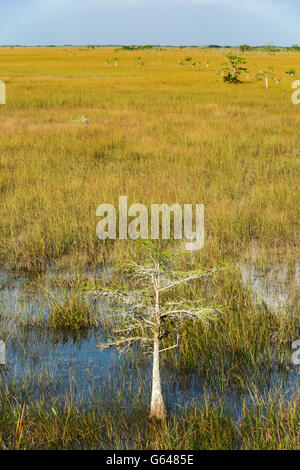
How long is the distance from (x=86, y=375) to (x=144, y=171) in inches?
312

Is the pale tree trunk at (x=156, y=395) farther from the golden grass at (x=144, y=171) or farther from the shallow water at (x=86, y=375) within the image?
the golden grass at (x=144, y=171)

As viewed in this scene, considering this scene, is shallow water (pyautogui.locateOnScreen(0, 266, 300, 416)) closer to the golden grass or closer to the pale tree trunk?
the pale tree trunk

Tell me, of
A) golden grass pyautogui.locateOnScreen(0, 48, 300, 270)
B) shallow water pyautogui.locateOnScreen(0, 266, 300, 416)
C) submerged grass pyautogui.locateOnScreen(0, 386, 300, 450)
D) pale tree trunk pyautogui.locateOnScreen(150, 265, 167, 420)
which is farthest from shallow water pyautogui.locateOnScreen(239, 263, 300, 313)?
pale tree trunk pyautogui.locateOnScreen(150, 265, 167, 420)

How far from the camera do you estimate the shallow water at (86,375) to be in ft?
12.1

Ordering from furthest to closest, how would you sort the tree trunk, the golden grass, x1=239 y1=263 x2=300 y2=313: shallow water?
1. the golden grass
2. x1=239 y1=263 x2=300 y2=313: shallow water
3. the tree trunk

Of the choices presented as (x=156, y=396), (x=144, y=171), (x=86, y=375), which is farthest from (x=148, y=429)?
(x=144, y=171)

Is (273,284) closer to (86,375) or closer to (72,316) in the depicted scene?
(72,316)

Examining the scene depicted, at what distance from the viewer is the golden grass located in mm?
7152

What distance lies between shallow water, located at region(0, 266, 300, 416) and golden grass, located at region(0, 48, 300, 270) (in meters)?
1.97

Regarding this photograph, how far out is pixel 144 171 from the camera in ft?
37.6

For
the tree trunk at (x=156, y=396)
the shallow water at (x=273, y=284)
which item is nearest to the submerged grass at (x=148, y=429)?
the tree trunk at (x=156, y=396)

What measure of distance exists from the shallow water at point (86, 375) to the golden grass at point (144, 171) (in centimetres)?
197
